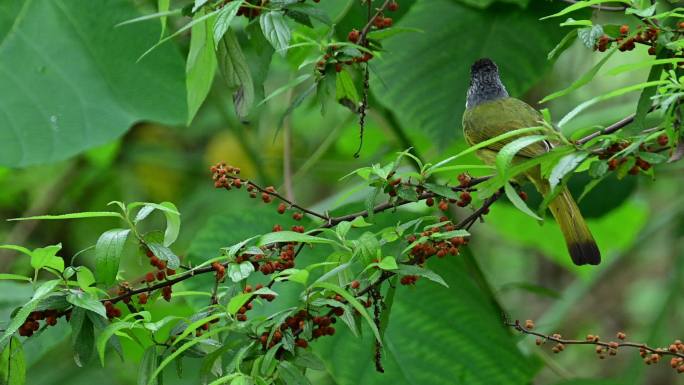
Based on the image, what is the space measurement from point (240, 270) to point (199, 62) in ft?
1.19

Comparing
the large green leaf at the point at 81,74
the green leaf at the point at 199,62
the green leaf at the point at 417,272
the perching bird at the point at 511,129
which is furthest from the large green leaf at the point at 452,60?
the green leaf at the point at 417,272

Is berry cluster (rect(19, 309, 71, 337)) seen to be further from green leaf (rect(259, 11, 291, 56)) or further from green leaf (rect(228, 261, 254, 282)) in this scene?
green leaf (rect(259, 11, 291, 56))

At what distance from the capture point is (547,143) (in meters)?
1.50

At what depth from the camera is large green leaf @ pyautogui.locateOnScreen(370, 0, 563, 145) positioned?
2.10 m

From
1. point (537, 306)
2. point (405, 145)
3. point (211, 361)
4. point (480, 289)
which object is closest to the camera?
point (211, 361)

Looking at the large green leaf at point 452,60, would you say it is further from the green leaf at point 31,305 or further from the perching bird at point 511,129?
the green leaf at point 31,305

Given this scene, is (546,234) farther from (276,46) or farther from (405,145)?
(276,46)

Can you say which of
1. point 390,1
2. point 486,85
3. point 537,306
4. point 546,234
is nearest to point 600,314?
point 537,306

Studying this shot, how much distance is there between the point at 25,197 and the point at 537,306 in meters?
2.26

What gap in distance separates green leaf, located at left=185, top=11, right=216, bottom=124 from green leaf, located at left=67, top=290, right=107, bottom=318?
35cm

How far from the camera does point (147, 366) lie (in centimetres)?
113

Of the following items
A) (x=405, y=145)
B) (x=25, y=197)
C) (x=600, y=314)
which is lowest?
(x=600, y=314)

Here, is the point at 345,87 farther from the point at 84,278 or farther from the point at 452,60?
the point at 452,60

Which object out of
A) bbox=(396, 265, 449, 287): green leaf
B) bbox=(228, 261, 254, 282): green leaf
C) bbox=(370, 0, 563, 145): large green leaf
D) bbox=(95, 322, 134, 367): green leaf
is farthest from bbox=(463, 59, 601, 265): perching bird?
bbox=(95, 322, 134, 367): green leaf
